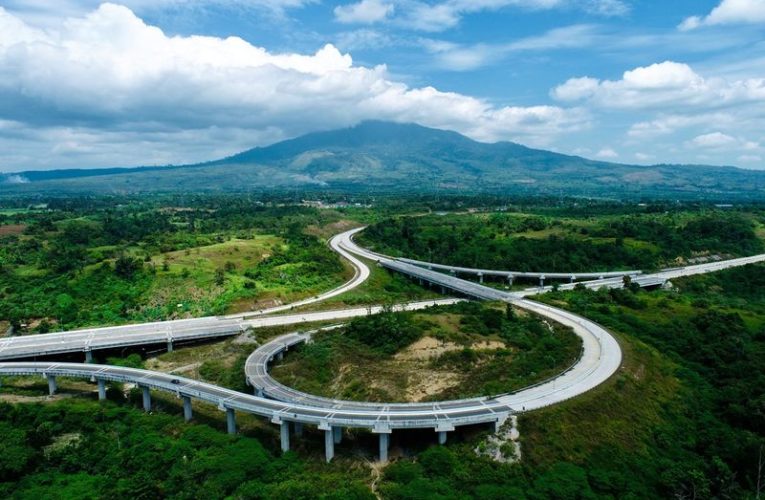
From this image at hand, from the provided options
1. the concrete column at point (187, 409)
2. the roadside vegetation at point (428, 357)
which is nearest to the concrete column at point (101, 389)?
the concrete column at point (187, 409)

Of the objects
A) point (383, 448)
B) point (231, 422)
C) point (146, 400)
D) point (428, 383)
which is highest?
point (428, 383)

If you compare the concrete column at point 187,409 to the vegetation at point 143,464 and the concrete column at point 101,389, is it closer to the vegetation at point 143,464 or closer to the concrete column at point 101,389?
the vegetation at point 143,464

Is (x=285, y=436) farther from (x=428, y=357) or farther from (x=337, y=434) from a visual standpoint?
(x=428, y=357)

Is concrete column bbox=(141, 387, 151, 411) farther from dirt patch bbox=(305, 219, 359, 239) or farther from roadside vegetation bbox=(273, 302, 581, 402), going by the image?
dirt patch bbox=(305, 219, 359, 239)

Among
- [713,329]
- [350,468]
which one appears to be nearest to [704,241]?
[713,329]

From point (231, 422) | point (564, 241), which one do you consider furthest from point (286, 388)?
point (564, 241)

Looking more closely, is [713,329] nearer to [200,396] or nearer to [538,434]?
[538,434]
